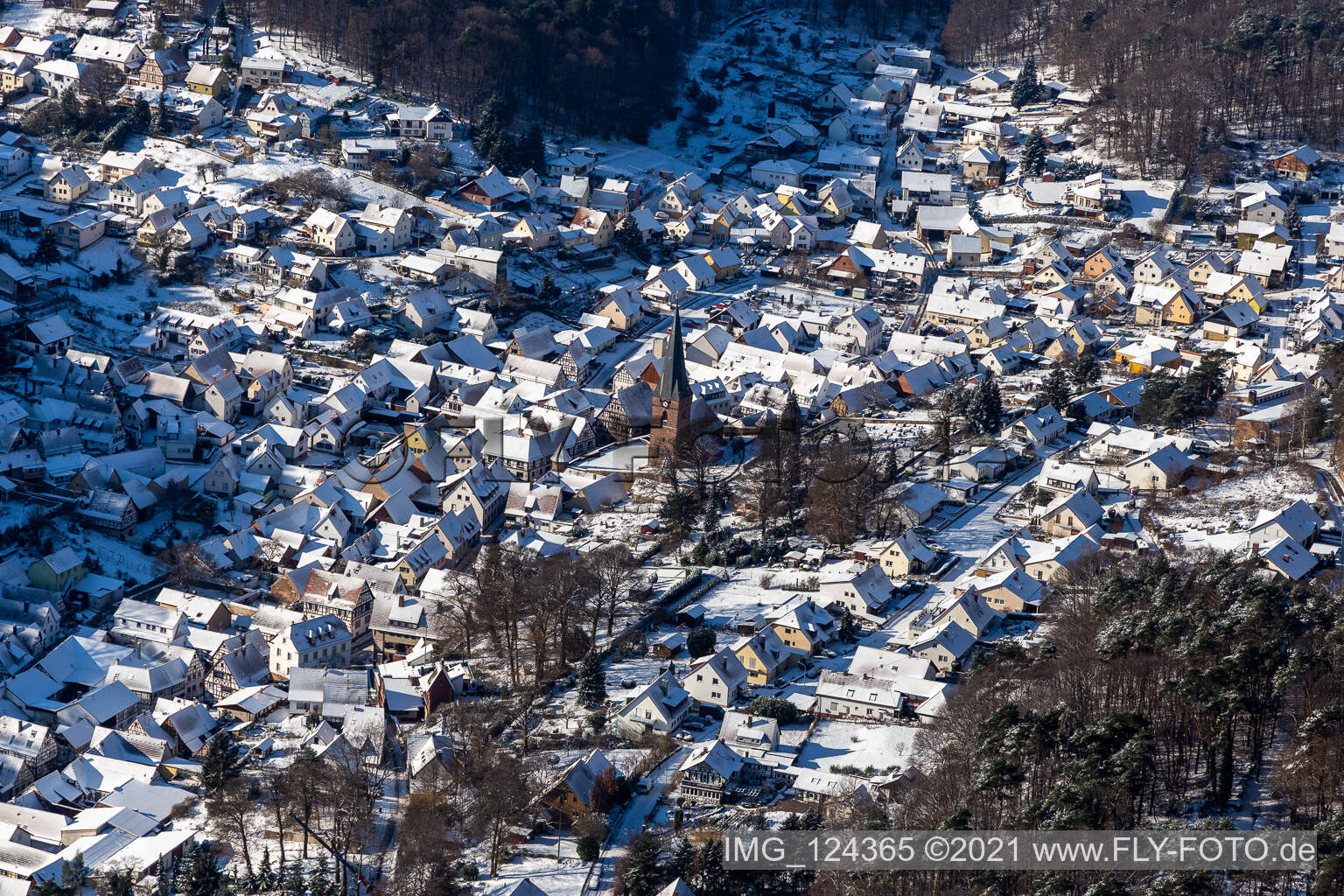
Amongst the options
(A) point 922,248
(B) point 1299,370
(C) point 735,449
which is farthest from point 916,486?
(A) point 922,248

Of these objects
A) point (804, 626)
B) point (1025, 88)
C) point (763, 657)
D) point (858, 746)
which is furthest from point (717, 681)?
point (1025, 88)

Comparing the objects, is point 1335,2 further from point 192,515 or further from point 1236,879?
point 1236,879

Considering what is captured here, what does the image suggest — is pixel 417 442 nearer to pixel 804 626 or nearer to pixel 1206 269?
pixel 804 626

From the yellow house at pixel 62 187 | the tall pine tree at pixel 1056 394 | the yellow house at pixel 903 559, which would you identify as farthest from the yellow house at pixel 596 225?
the yellow house at pixel 903 559

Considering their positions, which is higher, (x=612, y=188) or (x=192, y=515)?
(x=612, y=188)

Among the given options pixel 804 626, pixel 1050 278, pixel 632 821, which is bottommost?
pixel 632 821

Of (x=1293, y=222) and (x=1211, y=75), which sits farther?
(x=1211, y=75)

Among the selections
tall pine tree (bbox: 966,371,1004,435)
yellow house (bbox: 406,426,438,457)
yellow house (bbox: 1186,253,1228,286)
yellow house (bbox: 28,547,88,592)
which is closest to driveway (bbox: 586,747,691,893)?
yellow house (bbox: 406,426,438,457)

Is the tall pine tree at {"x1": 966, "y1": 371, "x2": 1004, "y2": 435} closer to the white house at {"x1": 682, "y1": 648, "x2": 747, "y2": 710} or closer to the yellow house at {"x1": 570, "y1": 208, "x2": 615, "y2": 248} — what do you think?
the white house at {"x1": 682, "y1": 648, "x2": 747, "y2": 710}
